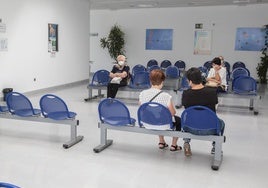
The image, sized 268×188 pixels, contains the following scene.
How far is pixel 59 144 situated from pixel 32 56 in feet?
14.8

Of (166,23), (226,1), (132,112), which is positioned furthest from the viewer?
(166,23)

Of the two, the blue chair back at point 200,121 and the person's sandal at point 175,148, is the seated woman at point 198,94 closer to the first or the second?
the blue chair back at point 200,121

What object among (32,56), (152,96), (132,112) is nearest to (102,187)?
(152,96)

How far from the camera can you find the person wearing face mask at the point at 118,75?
7.07 metres

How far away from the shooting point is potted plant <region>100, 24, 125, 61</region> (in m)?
12.7

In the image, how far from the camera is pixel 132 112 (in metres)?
6.54

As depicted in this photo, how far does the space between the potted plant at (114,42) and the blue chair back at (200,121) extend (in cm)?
951

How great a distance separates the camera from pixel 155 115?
3.70 m

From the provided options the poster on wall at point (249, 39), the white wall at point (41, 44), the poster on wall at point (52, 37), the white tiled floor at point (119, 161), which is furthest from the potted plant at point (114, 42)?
the white tiled floor at point (119, 161)

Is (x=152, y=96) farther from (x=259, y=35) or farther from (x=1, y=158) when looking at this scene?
(x=259, y=35)

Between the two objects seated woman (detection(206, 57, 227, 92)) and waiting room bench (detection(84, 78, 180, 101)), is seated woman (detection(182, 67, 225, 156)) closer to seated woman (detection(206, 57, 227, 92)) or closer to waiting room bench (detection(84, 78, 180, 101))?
seated woman (detection(206, 57, 227, 92))

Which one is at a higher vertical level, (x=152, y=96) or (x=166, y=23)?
(x=166, y=23)

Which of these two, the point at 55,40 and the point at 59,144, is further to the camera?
the point at 55,40

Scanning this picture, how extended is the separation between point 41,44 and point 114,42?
466 centimetres
